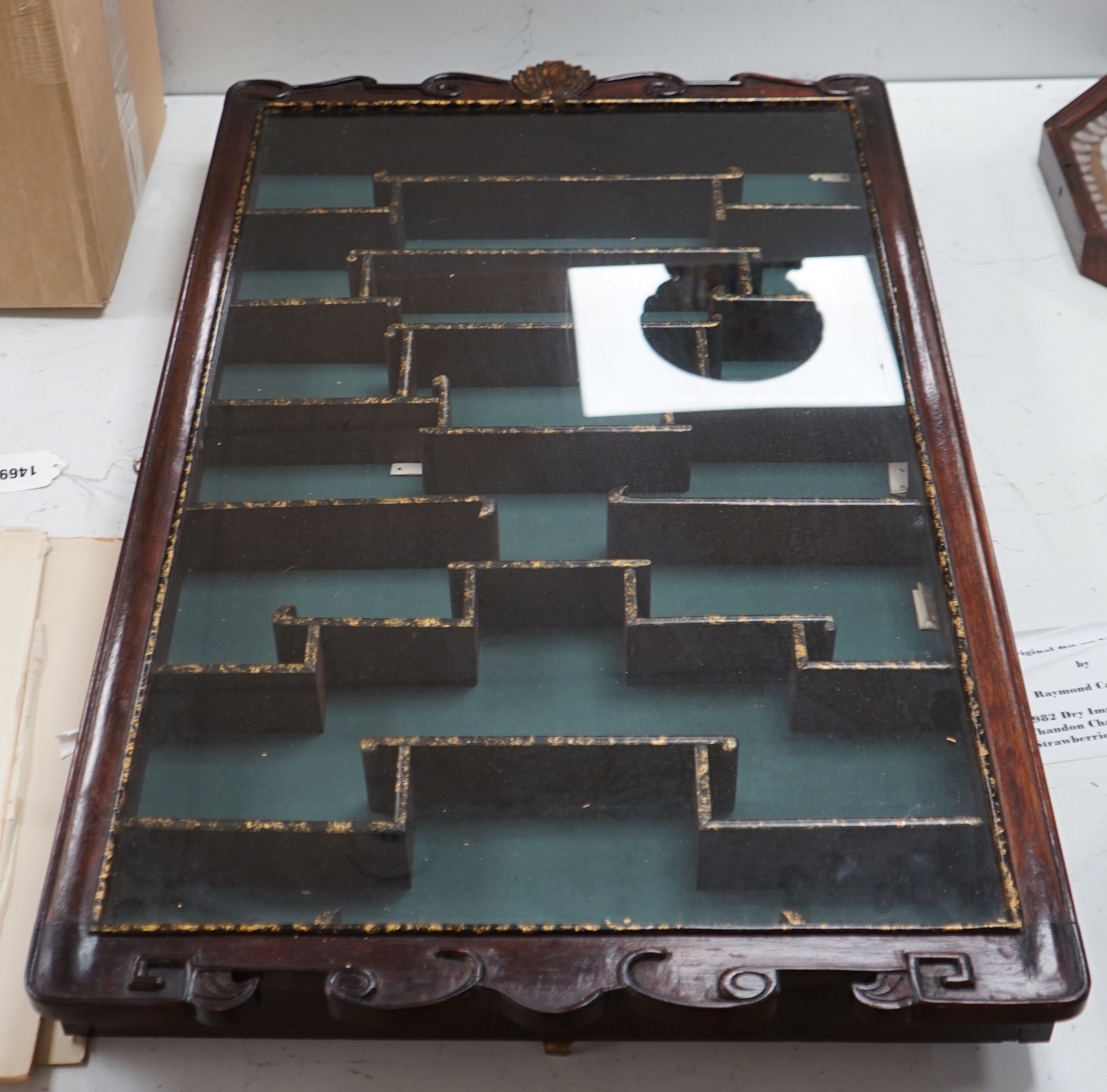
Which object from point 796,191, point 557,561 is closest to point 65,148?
point 557,561

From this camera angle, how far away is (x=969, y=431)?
1.54 metres

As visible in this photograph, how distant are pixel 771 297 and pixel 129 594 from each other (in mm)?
760

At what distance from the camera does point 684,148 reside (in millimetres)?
1684

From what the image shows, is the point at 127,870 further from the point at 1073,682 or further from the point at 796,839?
the point at 1073,682

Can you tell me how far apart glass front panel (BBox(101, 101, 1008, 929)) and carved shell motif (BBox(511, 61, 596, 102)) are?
0.04 m

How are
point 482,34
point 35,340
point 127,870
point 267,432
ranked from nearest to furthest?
point 127,870, point 267,432, point 35,340, point 482,34

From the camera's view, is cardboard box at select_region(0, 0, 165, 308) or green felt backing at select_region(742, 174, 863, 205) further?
green felt backing at select_region(742, 174, 863, 205)

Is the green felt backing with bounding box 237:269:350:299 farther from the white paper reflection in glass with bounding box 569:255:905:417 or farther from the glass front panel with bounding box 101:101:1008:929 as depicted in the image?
the white paper reflection in glass with bounding box 569:255:905:417

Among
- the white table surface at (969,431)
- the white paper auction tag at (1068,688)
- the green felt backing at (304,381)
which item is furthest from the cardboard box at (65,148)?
the white paper auction tag at (1068,688)

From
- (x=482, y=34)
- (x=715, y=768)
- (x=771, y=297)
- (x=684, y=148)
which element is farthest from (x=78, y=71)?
(x=715, y=768)

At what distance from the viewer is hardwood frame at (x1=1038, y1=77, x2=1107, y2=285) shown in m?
1.66

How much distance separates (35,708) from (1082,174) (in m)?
1.38

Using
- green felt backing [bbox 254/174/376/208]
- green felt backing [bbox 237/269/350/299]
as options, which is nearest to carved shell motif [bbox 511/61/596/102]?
green felt backing [bbox 254/174/376/208]

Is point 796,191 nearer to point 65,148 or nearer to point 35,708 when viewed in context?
point 65,148
